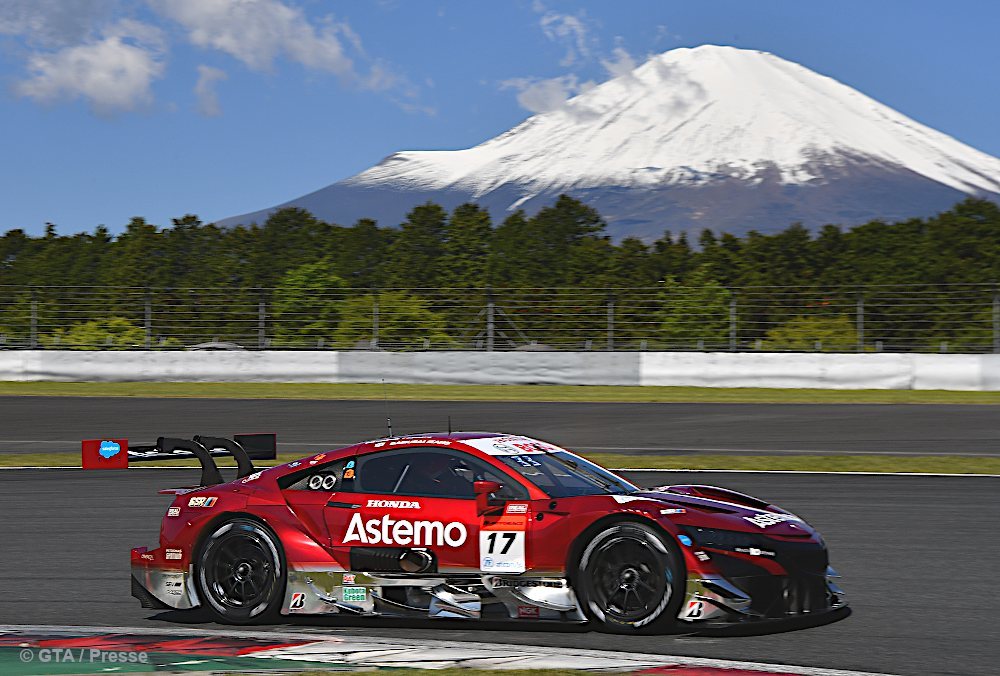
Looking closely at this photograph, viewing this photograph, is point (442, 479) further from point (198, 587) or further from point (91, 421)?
point (91, 421)

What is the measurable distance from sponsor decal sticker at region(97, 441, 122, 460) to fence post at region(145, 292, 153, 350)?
91.7ft

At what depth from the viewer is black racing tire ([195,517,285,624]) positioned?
7.53 meters

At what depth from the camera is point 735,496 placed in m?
7.94

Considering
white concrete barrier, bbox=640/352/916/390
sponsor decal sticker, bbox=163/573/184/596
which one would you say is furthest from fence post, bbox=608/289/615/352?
sponsor decal sticker, bbox=163/573/184/596

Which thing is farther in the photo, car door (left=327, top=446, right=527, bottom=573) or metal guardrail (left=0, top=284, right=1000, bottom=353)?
metal guardrail (left=0, top=284, right=1000, bottom=353)

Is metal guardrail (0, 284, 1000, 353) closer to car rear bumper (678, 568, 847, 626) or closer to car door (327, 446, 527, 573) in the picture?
car door (327, 446, 527, 573)

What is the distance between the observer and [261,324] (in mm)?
35906

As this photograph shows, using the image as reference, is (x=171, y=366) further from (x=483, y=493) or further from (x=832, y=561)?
(x=483, y=493)

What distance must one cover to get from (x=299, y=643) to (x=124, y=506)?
6349 mm

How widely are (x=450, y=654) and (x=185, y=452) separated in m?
2.70

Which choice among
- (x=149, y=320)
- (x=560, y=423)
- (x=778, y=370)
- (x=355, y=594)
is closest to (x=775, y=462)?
(x=560, y=423)

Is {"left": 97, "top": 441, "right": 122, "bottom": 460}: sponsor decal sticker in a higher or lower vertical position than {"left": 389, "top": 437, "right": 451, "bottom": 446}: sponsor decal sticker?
lower

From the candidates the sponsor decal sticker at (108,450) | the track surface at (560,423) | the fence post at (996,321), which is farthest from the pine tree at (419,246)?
the sponsor decal sticker at (108,450)

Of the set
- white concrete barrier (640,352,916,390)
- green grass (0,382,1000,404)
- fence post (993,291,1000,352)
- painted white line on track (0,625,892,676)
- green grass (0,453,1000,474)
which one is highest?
fence post (993,291,1000,352)
